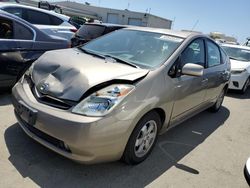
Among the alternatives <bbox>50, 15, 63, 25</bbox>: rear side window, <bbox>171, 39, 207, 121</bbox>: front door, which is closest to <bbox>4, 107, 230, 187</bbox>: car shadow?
<bbox>171, 39, 207, 121</bbox>: front door

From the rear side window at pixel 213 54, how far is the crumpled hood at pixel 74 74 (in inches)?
84.4

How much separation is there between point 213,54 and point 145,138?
8.89ft

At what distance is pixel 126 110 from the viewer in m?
2.84

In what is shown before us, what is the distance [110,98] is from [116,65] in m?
0.69

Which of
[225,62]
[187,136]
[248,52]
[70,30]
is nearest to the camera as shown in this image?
[187,136]

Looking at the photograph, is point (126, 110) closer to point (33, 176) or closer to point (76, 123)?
point (76, 123)

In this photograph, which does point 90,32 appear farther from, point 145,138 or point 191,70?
point 145,138

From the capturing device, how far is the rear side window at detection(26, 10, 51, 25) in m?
8.12

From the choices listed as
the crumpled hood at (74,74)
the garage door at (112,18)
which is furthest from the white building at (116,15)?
the crumpled hood at (74,74)

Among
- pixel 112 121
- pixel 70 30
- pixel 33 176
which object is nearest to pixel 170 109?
pixel 112 121

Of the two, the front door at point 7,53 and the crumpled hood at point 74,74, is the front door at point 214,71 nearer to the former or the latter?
the crumpled hood at point 74,74

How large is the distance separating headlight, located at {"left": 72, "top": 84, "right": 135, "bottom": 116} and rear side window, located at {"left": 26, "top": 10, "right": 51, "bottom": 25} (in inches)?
242

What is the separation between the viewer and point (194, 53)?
434 cm

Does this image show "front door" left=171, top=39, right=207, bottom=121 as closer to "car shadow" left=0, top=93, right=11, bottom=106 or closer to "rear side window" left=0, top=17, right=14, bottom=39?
"car shadow" left=0, top=93, right=11, bottom=106
